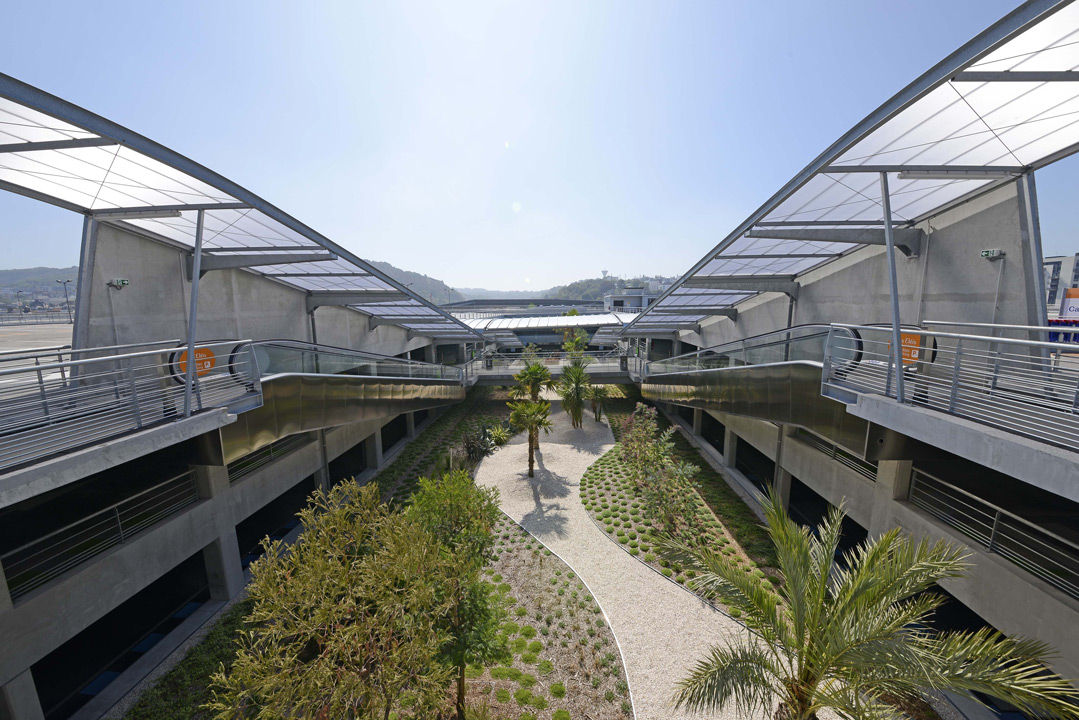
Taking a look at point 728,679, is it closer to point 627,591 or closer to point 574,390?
point 627,591

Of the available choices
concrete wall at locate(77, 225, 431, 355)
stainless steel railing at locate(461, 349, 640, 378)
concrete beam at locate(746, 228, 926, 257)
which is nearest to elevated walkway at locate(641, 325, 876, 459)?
concrete beam at locate(746, 228, 926, 257)

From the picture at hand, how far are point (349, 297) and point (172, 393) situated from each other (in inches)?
370

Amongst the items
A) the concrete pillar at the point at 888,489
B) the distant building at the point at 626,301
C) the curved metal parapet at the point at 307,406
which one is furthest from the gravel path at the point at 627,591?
the distant building at the point at 626,301

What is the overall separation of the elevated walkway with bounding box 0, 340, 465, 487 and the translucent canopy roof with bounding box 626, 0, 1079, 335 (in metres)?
10.9

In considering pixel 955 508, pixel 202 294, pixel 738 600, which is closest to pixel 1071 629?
pixel 955 508

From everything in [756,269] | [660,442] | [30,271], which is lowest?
[660,442]

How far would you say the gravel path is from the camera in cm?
760

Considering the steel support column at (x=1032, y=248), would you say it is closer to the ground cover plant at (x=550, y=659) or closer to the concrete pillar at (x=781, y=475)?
the concrete pillar at (x=781, y=475)

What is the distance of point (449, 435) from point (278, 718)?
756 inches

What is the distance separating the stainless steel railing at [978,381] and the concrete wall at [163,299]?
15.8 meters

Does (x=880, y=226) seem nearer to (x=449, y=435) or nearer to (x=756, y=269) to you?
(x=756, y=269)

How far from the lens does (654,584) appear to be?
10.1 metres

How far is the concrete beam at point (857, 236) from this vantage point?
9.74 m

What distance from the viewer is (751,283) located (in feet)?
51.1
